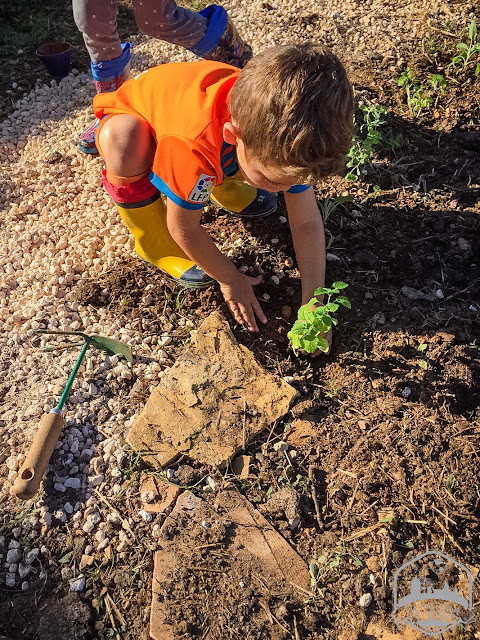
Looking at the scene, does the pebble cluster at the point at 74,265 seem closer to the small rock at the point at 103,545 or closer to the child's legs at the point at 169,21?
the small rock at the point at 103,545

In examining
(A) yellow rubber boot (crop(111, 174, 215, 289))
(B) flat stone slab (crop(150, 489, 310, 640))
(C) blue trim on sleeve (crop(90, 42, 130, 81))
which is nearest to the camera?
(B) flat stone slab (crop(150, 489, 310, 640))

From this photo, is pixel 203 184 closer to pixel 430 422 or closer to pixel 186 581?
pixel 430 422

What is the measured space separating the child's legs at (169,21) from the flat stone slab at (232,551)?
2364mm

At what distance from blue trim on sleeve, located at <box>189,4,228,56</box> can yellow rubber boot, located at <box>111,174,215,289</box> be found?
1.02 m

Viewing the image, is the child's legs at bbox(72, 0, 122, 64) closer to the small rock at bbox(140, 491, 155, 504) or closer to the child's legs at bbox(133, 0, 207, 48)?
the child's legs at bbox(133, 0, 207, 48)

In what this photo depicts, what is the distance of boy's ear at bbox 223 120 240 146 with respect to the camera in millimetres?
2057

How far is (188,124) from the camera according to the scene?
2166mm

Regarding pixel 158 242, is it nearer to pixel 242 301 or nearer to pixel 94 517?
pixel 242 301

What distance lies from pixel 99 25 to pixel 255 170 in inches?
59.1

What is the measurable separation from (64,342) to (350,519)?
4.98 ft

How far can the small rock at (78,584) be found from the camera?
196cm

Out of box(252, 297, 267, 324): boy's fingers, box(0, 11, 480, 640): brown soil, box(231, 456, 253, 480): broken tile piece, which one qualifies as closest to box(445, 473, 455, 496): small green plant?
box(0, 11, 480, 640): brown soil

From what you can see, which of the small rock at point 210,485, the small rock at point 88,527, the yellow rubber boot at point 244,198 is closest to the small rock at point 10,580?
the small rock at point 88,527

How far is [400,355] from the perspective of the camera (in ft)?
8.08
